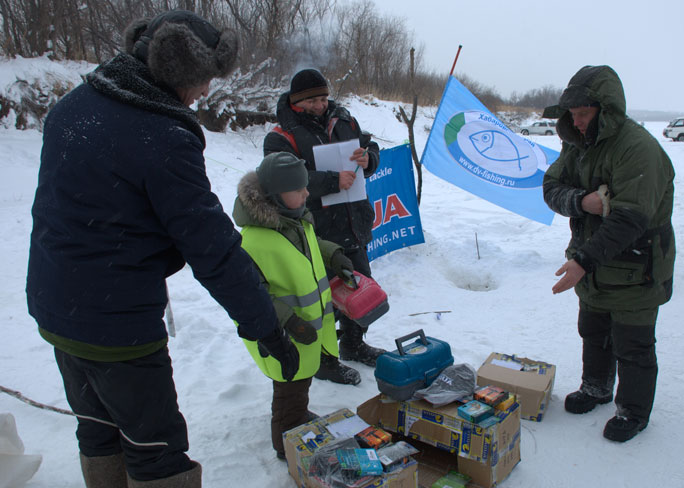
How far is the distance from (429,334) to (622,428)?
5.74 feet

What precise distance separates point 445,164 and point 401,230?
3.12 feet

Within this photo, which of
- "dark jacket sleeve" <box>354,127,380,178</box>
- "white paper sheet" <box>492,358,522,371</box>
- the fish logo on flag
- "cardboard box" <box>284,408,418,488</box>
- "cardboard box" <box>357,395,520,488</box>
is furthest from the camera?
the fish logo on flag

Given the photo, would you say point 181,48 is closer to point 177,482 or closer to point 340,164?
point 177,482

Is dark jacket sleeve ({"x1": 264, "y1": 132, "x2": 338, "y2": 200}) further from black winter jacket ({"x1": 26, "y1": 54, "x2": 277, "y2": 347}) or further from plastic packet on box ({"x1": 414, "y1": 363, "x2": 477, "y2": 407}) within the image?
black winter jacket ({"x1": 26, "y1": 54, "x2": 277, "y2": 347})

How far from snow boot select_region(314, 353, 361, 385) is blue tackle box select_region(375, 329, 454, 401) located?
0.76 meters

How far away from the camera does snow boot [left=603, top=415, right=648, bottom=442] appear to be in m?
2.57

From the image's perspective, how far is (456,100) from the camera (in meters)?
5.51

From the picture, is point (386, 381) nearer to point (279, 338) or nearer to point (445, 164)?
point (279, 338)

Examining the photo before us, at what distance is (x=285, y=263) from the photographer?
239 centimetres

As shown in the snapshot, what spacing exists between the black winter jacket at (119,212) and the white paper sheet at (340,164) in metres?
1.71

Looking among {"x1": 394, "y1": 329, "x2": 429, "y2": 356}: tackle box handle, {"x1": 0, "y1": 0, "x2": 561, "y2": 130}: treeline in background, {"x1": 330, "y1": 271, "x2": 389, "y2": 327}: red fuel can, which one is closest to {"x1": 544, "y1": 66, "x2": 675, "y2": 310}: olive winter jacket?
{"x1": 394, "y1": 329, "x2": 429, "y2": 356}: tackle box handle

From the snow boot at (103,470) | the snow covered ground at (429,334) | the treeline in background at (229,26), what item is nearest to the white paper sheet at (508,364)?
the snow covered ground at (429,334)

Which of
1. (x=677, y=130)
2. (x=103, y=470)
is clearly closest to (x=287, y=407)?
(x=103, y=470)

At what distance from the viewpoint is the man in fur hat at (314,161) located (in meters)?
3.18
